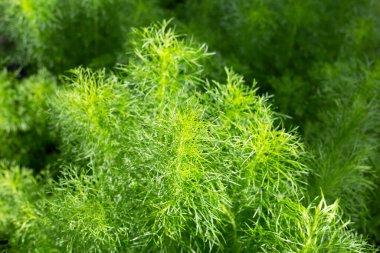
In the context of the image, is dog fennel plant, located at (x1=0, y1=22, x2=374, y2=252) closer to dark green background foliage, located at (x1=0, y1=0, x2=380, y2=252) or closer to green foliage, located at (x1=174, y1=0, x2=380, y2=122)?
dark green background foliage, located at (x1=0, y1=0, x2=380, y2=252)

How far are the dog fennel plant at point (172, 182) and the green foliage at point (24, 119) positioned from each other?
0.73 meters

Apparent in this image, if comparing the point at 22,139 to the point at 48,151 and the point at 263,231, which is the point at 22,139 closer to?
the point at 48,151

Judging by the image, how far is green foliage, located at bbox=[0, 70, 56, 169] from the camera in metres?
2.90

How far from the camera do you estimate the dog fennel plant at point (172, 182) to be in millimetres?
1773

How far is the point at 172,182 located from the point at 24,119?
1.49 m

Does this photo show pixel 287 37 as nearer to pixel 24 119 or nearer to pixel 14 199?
pixel 24 119

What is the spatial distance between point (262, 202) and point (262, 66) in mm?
1569

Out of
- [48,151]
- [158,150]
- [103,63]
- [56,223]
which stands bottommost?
[48,151]

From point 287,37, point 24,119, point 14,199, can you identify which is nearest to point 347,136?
point 287,37

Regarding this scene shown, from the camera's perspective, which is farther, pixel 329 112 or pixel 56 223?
pixel 329 112

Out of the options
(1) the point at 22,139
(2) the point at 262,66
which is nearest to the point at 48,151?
(1) the point at 22,139

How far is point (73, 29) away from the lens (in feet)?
10.9

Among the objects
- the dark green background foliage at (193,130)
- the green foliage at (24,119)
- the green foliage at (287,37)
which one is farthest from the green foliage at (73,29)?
the green foliage at (287,37)

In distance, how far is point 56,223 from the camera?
6.59 ft
